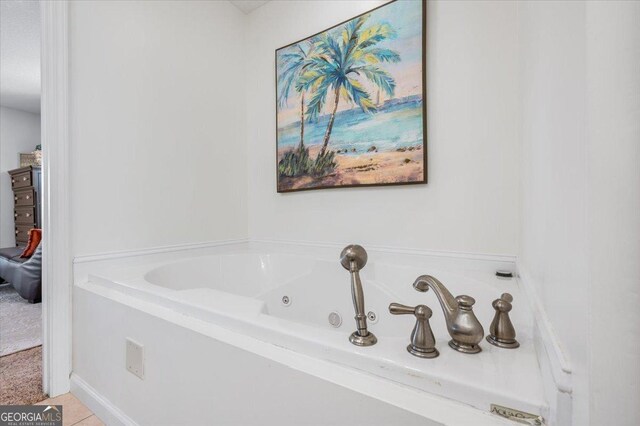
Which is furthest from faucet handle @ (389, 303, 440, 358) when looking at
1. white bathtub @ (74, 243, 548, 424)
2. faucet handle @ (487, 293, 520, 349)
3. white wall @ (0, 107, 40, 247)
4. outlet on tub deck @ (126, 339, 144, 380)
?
white wall @ (0, 107, 40, 247)

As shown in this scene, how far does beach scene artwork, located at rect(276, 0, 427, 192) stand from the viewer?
1.60 meters

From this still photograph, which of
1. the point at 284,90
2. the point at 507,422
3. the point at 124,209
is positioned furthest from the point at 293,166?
the point at 507,422

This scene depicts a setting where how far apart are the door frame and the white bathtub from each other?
0.24 ft

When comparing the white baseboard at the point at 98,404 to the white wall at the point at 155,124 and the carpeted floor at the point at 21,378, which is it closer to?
the carpeted floor at the point at 21,378

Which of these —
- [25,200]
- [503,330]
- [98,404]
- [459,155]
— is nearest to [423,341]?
[503,330]

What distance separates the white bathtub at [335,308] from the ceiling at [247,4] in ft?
5.71

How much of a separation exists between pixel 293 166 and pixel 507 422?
1741 millimetres

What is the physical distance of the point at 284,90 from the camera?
210cm

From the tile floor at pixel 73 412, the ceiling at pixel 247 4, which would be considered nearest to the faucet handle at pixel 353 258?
the tile floor at pixel 73 412

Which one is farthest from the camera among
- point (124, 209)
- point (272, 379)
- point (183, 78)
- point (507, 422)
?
point (183, 78)

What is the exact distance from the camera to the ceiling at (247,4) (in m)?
2.20

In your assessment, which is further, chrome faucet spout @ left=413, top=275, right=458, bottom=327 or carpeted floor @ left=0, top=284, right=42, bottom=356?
carpeted floor @ left=0, top=284, right=42, bottom=356

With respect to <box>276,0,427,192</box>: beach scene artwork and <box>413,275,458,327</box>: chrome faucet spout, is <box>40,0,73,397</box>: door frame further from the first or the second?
<box>413,275,458,327</box>: chrome faucet spout

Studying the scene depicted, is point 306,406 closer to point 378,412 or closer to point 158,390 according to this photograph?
point 378,412
